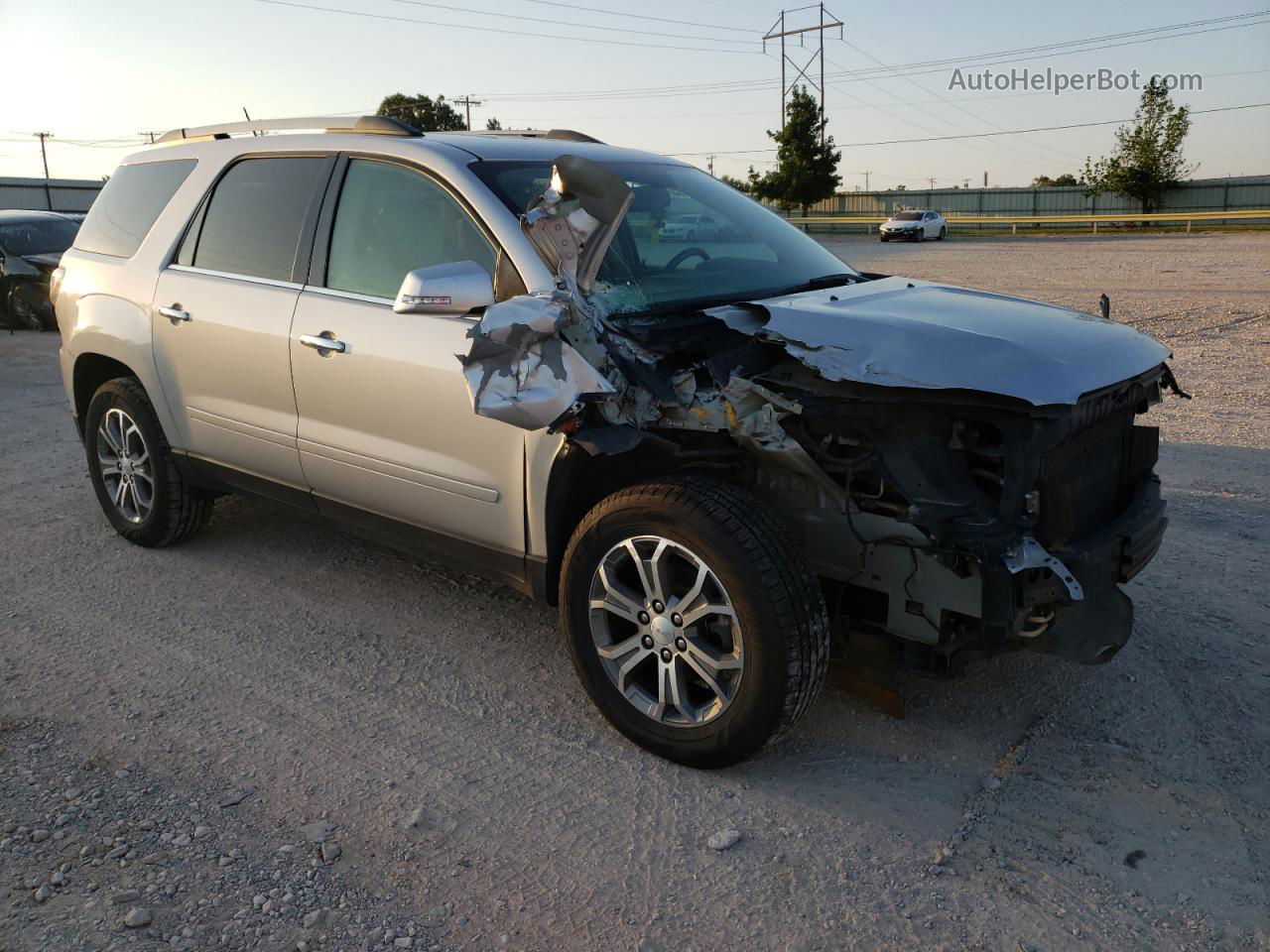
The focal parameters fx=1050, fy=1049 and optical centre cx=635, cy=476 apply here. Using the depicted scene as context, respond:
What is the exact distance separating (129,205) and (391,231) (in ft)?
6.77

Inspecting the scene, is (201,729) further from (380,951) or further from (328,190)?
(328,190)

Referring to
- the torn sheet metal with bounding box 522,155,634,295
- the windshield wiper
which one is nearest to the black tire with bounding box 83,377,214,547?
the torn sheet metal with bounding box 522,155,634,295

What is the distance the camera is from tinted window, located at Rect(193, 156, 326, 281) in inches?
171

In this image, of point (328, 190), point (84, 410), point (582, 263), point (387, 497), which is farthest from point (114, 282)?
point (582, 263)

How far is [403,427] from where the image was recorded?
3855 mm

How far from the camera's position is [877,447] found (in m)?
3.11

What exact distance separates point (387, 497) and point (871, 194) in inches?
2231

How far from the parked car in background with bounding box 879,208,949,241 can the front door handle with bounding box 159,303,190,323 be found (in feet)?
119

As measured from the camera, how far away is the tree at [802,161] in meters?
51.2

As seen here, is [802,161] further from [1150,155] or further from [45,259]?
[45,259]

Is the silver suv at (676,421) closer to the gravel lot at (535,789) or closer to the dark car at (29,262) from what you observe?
the gravel lot at (535,789)

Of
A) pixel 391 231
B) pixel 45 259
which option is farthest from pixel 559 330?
pixel 45 259

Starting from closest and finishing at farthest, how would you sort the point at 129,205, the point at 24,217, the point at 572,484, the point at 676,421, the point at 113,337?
the point at 676,421 → the point at 572,484 → the point at 113,337 → the point at 129,205 → the point at 24,217

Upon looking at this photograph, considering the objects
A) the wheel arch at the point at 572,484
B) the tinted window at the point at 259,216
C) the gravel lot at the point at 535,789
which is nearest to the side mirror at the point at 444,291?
the wheel arch at the point at 572,484
